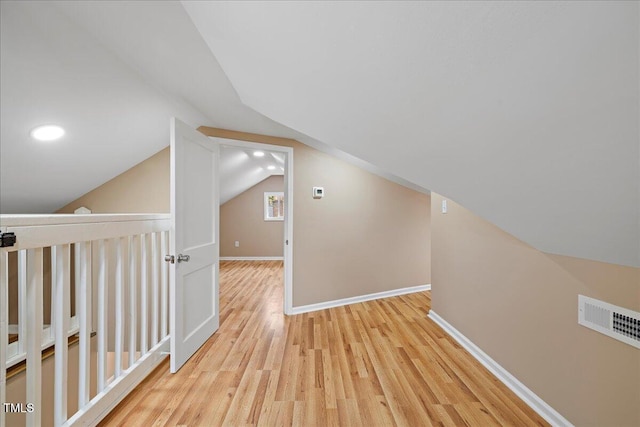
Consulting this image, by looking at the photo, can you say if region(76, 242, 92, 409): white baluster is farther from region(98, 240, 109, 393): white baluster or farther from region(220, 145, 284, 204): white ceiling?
region(220, 145, 284, 204): white ceiling

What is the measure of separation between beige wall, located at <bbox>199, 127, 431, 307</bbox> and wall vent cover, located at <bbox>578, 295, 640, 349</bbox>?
7.76ft

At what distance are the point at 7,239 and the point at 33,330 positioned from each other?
0.41 m

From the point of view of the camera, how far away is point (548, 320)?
1515mm

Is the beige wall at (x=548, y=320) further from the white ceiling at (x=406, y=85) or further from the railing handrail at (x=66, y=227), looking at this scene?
the railing handrail at (x=66, y=227)

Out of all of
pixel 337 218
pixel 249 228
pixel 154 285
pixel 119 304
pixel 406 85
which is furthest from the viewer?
pixel 249 228

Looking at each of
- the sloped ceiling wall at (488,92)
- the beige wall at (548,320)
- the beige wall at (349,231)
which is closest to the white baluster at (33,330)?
the sloped ceiling wall at (488,92)

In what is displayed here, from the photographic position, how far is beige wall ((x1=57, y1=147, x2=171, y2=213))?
2.83m

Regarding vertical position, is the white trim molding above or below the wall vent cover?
below

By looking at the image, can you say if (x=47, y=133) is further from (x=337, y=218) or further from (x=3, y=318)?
(x=337, y=218)

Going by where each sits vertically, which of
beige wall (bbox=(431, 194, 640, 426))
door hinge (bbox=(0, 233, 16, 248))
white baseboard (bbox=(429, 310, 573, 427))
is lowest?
white baseboard (bbox=(429, 310, 573, 427))

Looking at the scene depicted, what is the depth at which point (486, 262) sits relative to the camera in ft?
6.81

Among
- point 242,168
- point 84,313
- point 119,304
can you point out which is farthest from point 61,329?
point 242,168

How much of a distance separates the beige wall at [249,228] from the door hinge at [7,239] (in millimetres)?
6006

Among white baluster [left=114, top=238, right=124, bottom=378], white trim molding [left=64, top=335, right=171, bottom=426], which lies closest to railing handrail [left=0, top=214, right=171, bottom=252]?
white baluster [left=114, top=238, right=124, bottom=378]
